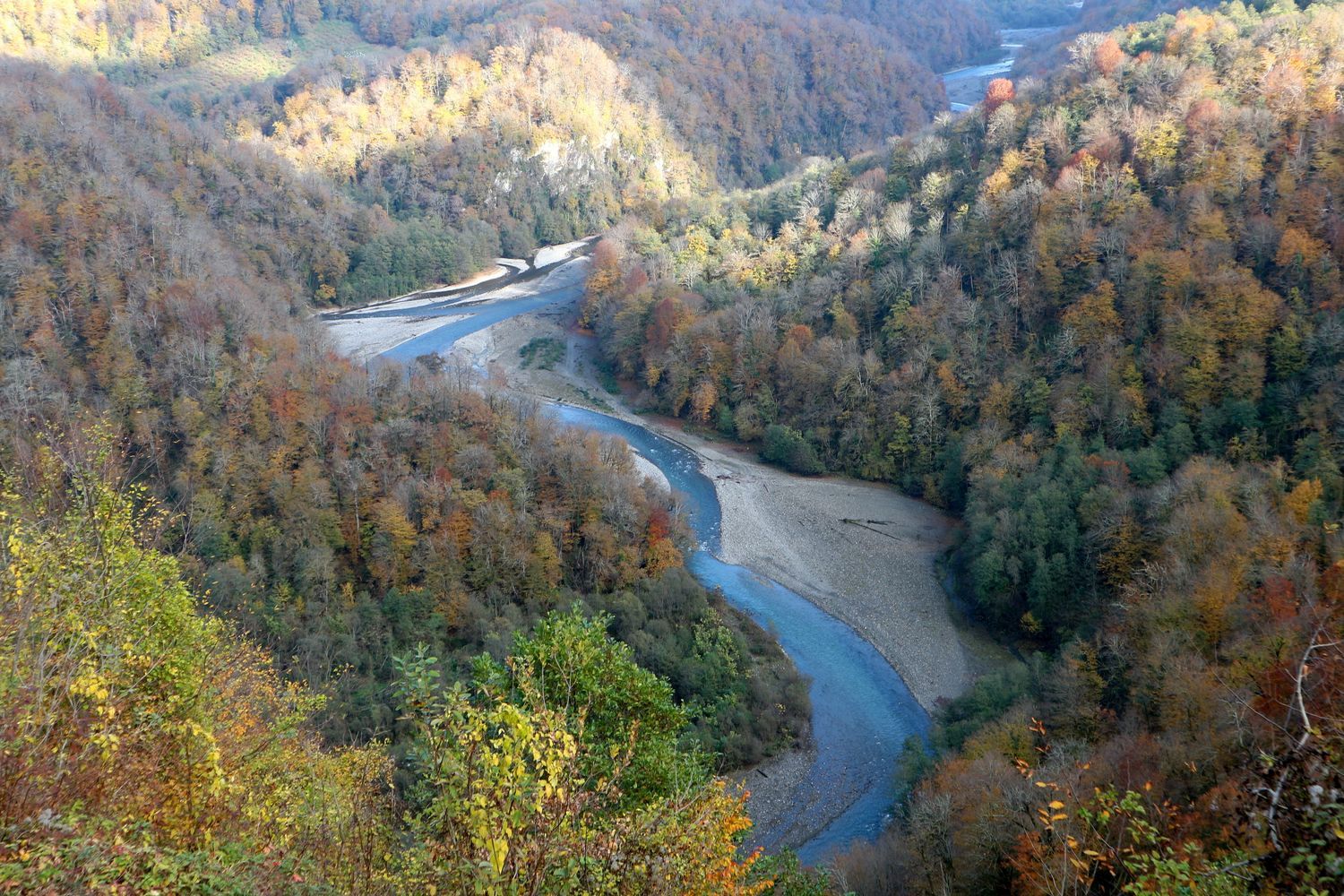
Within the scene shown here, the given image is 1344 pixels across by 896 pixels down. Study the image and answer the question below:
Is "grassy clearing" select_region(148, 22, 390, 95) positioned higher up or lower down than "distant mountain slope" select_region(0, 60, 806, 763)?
higher up

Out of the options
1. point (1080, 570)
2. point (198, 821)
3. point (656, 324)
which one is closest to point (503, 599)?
point (1080, 570)

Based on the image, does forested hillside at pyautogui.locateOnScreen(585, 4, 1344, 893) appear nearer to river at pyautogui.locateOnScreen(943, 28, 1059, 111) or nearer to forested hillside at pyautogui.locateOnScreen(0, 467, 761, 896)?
forested hillside at pyautogui.locateOnScreen(0, 467, 761, 896)

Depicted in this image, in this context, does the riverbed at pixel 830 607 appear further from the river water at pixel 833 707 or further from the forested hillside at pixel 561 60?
the forested hillside at pixel 561 60

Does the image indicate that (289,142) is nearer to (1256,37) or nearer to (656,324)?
(656,324)

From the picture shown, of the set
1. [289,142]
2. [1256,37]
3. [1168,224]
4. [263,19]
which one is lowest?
[1168,224]

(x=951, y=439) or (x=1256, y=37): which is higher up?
(x=1256, y=37)

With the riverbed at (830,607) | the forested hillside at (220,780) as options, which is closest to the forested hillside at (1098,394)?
the riverbed at (830,607)

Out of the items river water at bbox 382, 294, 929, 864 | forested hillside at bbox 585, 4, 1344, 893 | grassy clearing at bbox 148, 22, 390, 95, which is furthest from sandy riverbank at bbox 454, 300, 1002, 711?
grassy clearing at bbox 148, 22, 390, 95

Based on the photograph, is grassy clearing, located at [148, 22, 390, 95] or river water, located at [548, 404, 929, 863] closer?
river water, located at [548, 404, 929, 863]
